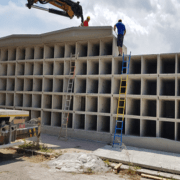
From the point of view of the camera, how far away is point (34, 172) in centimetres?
548

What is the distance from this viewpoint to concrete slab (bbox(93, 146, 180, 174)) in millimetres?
6071

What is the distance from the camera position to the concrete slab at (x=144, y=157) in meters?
6.07

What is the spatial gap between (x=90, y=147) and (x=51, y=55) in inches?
258

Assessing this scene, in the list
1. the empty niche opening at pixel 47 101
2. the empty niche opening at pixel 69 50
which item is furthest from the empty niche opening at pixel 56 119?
the empty niche opening at pixel 69 50

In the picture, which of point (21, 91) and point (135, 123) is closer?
point (135, 123)

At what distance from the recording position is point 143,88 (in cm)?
900

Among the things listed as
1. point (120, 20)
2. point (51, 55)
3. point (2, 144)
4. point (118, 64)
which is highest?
point (120, 20)

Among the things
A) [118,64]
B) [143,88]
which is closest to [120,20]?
[118,64]

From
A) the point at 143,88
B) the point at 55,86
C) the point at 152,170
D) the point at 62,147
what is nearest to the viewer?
the point at 152,170

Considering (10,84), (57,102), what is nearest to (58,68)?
(57,102)

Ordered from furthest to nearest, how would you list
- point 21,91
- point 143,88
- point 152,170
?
1. point 21,91
2. point 143,88
3. point 152,170

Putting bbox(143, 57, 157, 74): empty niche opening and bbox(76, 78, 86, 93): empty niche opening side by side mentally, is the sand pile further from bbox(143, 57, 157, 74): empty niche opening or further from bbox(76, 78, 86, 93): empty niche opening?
bbox(143, 57, 157, 74): empty niche opening

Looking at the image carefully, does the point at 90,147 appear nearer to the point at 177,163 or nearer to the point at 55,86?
the point at 177,163

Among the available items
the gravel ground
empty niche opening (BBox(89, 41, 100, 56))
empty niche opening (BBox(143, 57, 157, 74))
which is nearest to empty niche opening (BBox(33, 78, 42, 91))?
empty niche opening (BBox(89, 41, 100, 56))
